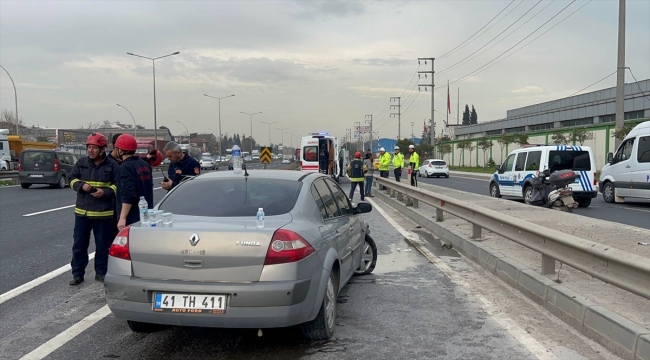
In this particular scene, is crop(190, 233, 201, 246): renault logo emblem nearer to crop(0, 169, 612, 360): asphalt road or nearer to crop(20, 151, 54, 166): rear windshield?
crop(0, 169, 612, 360): asphalt road

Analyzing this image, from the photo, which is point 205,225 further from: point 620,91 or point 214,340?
point 620,91

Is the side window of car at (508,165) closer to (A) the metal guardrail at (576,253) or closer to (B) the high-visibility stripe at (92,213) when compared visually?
(A) the metal guardrail at (576,253)

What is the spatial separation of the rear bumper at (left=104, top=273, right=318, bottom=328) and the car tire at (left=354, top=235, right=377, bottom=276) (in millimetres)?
2920

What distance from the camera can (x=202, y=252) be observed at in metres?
3.90

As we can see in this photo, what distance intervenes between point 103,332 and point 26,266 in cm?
366

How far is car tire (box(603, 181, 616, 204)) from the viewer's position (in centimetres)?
1714

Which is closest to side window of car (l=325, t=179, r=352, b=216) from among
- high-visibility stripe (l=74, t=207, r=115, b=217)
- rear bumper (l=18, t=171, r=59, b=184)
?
high-visibility stripe (l=74, t=207, r=115, b=217)

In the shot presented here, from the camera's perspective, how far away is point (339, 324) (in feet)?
16.3

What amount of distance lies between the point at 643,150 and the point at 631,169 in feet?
2.20

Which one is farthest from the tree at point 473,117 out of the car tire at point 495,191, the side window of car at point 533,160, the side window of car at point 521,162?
the side window of car at point 533,160

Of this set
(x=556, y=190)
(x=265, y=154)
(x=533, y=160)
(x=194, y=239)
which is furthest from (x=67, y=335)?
(x=265, y=154)

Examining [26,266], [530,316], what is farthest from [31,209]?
[530,316]

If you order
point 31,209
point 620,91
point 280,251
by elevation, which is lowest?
point 31,209

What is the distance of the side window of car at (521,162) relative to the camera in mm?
16847
